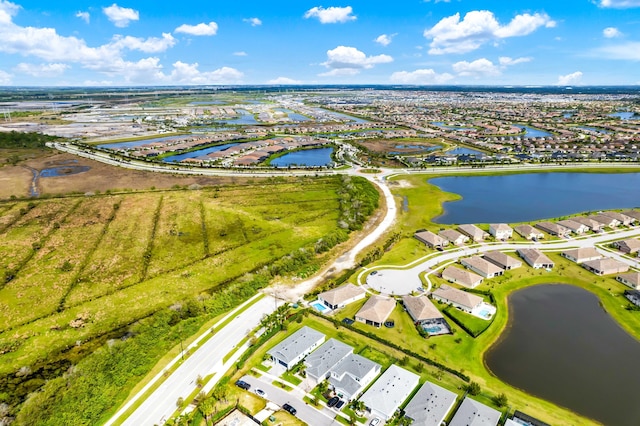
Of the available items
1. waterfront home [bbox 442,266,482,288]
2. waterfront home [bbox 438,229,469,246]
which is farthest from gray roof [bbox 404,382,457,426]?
waterfront home [bbox 438,229,469,246]

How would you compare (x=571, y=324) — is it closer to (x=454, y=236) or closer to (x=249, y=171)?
(x=454, y=236)

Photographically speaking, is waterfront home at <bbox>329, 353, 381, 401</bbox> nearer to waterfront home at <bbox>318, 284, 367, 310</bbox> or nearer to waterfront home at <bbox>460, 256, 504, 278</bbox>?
waterfront home at <bbox>318, 284, 367, 310</bbox>

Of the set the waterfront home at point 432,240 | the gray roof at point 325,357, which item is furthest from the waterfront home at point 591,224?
the gray roof at point 325,357

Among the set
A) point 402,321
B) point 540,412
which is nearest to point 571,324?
point 540,412

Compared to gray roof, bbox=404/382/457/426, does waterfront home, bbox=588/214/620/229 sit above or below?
above

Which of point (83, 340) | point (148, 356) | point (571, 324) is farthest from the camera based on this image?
point (571, 324)

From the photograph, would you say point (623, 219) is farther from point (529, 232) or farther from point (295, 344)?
point (295, 344)
